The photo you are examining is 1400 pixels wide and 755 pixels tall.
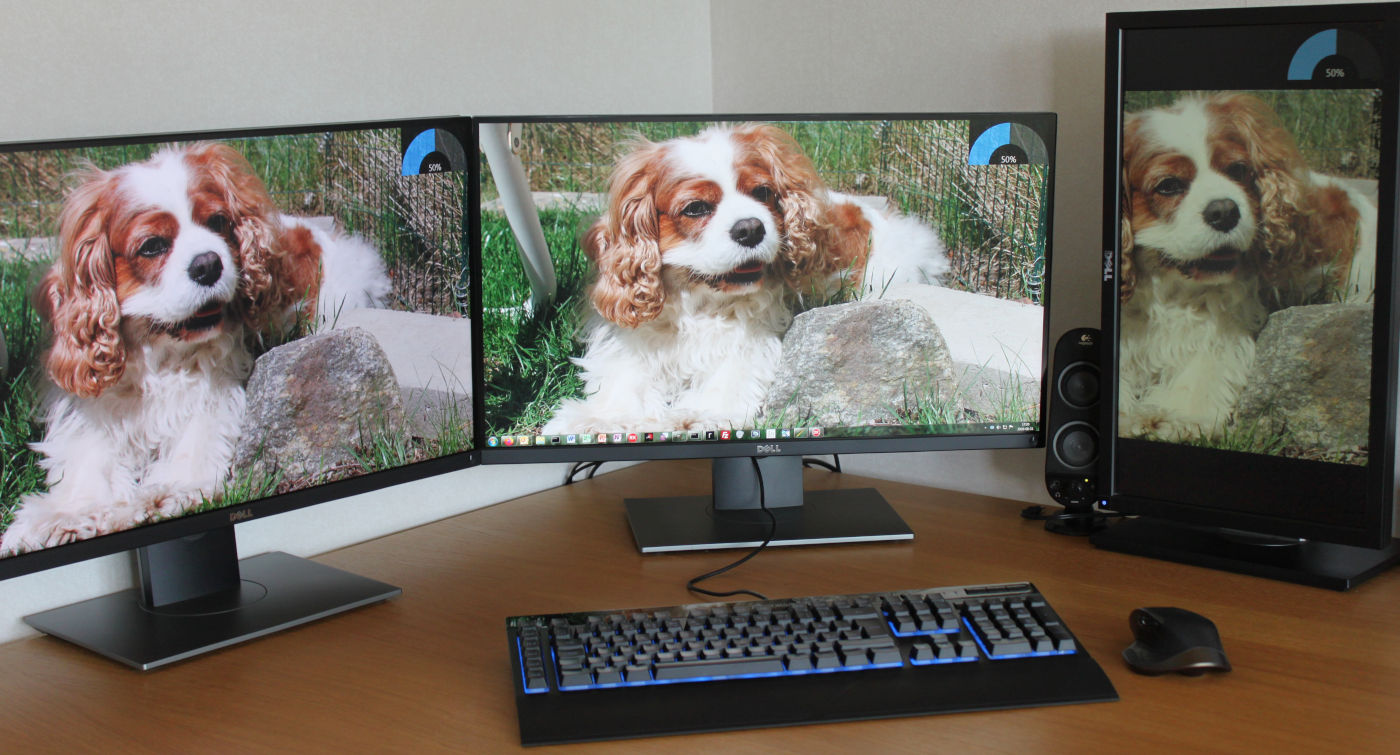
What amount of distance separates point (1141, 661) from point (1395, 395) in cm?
41

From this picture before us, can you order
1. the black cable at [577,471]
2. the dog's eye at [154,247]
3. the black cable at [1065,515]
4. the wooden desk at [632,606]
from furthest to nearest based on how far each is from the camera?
the black cable at [577,471] → the black cable at [1065,515] → the dog's eye at [154,247] → the wooden desk at [632,606]

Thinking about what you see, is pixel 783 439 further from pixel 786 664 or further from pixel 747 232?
pixel 786 664

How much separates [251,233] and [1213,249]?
93 cm

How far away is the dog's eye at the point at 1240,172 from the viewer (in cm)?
115

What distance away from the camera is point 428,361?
46.0 inches

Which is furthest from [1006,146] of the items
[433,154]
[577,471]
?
[577,471]

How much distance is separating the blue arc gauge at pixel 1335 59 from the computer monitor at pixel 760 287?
0.79 feet

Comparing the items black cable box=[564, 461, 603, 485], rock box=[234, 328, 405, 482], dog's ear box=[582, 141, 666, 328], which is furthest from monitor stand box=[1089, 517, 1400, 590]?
rock box=[234, 328, 405, 482]

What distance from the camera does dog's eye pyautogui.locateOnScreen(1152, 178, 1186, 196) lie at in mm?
1187

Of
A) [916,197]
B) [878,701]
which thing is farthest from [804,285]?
[878,701]

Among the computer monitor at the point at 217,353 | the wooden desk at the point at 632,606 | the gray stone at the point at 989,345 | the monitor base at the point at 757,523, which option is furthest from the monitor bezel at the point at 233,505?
the gray stone at the point at 989,345

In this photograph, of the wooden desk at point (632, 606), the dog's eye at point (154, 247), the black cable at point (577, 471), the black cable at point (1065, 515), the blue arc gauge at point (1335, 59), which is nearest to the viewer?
the wooden desk at point (632, 606)

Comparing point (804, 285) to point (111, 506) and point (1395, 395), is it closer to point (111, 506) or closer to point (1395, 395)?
point (1395, 395)

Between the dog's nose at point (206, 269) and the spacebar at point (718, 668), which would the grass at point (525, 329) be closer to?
the dog's nose at point (206, 269)
